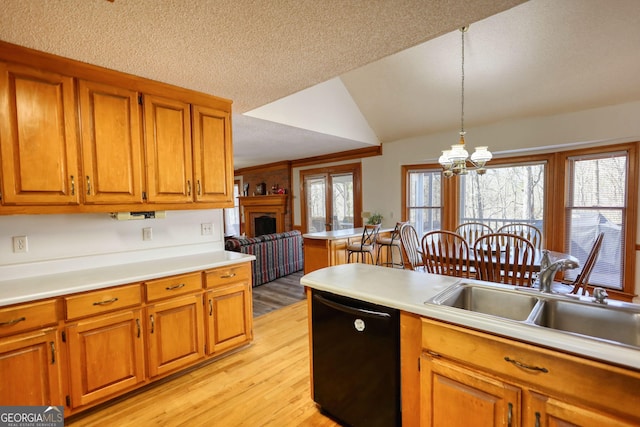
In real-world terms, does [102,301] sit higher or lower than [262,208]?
lower

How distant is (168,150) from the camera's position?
96.7 inches

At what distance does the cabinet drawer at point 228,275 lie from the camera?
8.05 ft

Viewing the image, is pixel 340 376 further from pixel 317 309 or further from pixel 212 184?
pixel 212 184

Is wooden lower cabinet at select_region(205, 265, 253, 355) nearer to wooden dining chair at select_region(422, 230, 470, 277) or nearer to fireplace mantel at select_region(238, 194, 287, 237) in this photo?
wooden dining chair at select_region(422, 230, 470, 277)

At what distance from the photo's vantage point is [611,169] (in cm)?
363

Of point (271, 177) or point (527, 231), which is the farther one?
point (271, 177)

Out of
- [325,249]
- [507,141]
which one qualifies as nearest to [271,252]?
[325,249]

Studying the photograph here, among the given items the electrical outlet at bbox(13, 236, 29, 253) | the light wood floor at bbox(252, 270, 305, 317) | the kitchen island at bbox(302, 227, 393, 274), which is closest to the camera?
the electrical outlet at bbox(13, 236, 29, 253)

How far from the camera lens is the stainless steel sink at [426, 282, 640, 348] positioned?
1262 millimetres

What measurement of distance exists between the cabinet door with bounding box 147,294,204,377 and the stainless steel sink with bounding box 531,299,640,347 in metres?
2.26

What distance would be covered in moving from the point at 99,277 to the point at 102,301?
0.20 metres

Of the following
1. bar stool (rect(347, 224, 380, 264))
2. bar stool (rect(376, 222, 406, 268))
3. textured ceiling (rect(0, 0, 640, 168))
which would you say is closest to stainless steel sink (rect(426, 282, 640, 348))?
textured ceiling (rect(0, 0, 640, 168))

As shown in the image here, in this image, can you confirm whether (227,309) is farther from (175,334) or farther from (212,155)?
(212,155)

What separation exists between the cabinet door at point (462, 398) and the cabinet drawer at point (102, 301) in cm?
192
